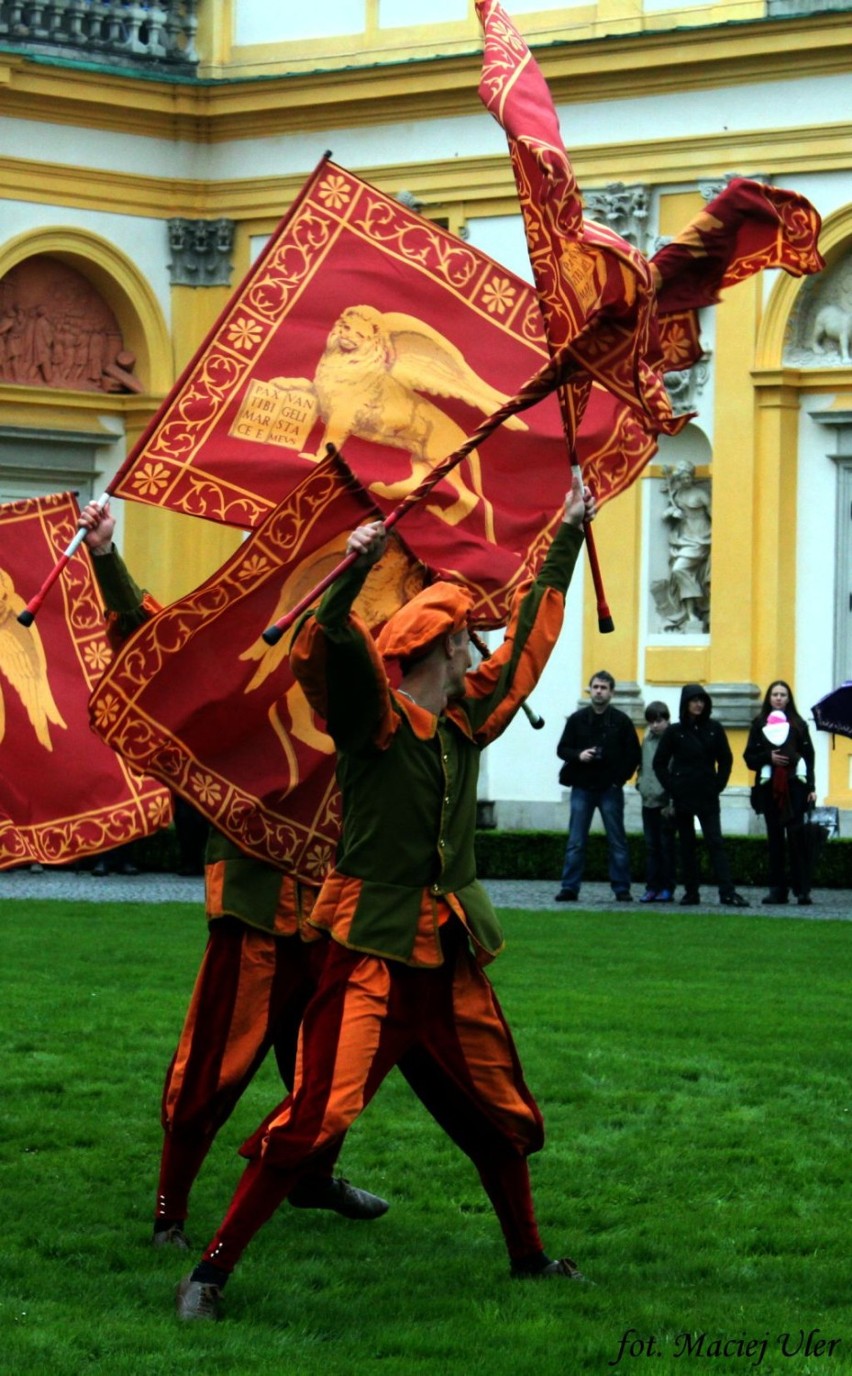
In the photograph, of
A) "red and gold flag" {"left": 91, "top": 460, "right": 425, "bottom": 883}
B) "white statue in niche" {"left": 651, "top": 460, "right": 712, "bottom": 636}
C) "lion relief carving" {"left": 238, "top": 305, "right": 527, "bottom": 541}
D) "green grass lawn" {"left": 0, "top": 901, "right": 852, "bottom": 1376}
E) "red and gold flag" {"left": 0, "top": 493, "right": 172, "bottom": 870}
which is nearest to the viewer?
"green grass lawn" {"left": 0, "top": 901, "right": 852, "bottom": 1376}

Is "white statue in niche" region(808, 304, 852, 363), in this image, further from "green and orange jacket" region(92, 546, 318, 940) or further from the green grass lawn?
"green and orange jacket" region(92, 546, 318, 940)

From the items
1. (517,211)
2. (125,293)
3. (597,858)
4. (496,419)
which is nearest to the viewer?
(496,419)

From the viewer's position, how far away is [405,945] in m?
7.17

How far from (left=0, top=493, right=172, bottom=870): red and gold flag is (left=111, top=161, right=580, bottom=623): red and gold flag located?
0.95 meters

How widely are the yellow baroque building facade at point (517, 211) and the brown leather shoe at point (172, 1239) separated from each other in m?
15.9

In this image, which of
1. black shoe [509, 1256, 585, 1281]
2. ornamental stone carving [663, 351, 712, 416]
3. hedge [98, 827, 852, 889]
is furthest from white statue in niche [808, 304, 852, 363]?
black shoe [509, 1256, 585, 1281]

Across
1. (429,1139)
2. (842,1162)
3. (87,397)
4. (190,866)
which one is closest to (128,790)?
(429,1139)

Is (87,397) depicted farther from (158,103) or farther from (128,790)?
(128,790)

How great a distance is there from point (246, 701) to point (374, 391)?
1.30 m

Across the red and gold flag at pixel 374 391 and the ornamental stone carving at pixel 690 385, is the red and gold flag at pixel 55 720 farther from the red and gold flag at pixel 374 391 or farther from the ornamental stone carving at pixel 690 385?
the ornamental stone carving at pixel 690 385

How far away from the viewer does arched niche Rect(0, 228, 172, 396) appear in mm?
26266

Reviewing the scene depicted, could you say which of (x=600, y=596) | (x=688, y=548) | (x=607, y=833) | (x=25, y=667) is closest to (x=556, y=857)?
(x=607, y=833)

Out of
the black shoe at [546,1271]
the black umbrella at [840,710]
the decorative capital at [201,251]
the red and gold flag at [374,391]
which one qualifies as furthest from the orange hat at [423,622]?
the decorative capital at [201,251]

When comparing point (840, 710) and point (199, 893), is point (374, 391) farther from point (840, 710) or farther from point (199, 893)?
point (199, 893)
